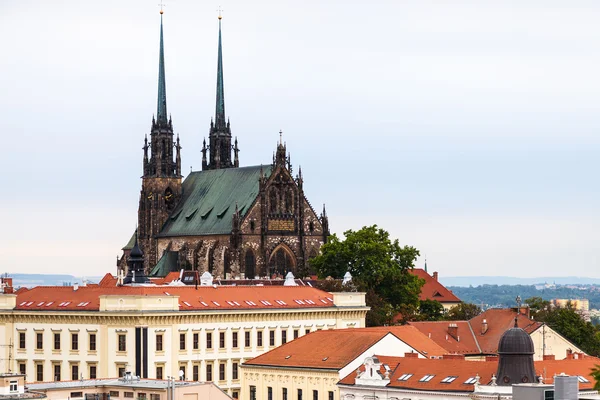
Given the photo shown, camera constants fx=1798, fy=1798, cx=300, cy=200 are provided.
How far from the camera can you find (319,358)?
114625 mm

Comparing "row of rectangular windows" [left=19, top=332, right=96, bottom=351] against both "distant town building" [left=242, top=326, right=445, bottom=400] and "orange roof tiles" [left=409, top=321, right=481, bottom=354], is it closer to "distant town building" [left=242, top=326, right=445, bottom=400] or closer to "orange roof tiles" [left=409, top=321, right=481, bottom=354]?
"distant town building" [left=242, top=326, right=445, bottom=400]

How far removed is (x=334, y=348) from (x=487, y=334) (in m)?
29.6

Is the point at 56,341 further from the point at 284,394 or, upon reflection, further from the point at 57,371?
the point at 284,394

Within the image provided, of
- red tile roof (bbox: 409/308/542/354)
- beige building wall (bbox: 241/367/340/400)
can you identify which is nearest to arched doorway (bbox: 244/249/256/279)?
red tile roof (bbox: 409/308/542/354)

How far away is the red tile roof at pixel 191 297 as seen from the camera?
132m

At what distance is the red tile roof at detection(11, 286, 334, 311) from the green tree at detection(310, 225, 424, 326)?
22586mm

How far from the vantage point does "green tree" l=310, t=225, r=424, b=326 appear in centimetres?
17300

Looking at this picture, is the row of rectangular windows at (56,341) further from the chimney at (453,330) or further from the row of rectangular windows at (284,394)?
the chimney at (453,330)

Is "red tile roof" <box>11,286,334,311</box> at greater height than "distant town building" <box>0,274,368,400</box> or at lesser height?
greater

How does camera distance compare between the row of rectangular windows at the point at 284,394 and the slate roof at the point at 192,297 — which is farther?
the slate roof at the point at 192,297

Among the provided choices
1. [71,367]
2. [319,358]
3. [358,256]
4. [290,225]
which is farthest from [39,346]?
[290,225]

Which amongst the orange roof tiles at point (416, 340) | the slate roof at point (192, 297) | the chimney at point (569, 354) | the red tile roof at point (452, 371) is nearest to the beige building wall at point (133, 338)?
the slate roof at point (192, 297)

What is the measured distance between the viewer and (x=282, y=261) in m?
196

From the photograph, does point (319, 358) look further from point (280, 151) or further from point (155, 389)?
point (280, 151)
